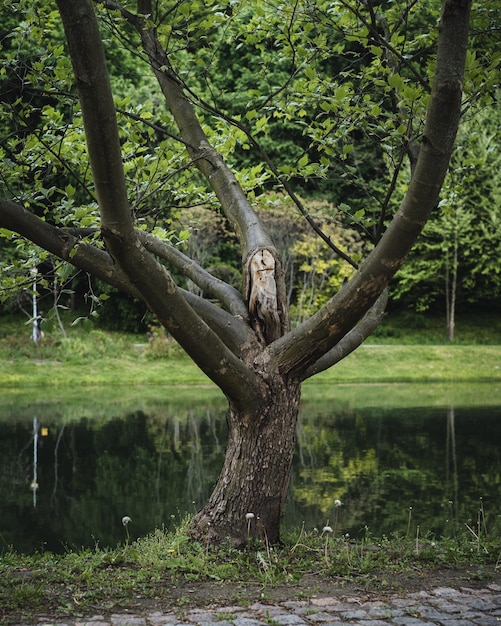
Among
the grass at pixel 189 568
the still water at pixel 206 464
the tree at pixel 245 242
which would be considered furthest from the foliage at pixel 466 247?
the grass at pixel 189 568

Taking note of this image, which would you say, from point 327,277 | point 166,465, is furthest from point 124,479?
point 327,277

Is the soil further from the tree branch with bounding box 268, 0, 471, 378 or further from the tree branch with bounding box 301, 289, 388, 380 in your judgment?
the tree branch with bounding box 301, 289, 388, 380

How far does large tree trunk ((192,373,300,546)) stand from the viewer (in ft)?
20.0

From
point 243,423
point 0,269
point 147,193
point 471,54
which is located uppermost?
point 471,54

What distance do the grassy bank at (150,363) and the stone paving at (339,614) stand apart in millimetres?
21098

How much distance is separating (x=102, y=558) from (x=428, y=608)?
2.50 m

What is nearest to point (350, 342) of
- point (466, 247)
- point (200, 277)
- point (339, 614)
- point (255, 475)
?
point (200, 277)

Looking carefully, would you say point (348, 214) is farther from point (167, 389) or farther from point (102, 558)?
point (167, 389)

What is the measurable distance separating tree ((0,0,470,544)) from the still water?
1738mm

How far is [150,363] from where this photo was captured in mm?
27250

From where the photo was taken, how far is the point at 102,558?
5.82 metres

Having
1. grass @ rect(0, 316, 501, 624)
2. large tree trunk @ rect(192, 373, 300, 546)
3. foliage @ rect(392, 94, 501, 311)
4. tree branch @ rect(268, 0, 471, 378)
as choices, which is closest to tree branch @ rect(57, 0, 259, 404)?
large tree trunk @ rect(192, 373, 300, 546)

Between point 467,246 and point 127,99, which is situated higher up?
point 467,246

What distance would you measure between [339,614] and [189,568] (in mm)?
1401
